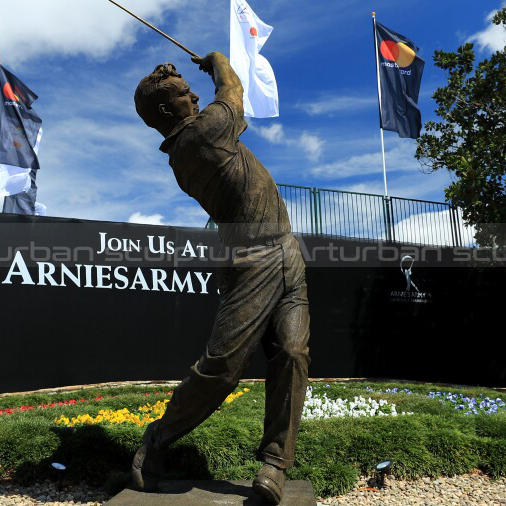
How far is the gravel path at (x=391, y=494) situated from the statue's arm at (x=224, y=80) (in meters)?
2.54

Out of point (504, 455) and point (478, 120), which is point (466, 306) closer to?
point (478, 120)

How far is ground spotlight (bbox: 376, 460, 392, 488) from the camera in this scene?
371 centimetres

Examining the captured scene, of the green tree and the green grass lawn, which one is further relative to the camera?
the green tree

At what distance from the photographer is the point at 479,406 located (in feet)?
23.0

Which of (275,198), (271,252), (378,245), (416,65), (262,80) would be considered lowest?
(271,252)

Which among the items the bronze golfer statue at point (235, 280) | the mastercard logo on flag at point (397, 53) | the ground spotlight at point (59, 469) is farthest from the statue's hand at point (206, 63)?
the mastercard logo on flag at point (397, 53)

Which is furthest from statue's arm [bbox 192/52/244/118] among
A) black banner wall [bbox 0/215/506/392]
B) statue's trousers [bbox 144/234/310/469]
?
black banner wall [bbox 0/215/506/392]

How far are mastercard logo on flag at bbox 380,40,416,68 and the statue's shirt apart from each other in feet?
48.8

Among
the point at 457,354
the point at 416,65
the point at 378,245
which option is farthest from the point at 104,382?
the point at 416,65

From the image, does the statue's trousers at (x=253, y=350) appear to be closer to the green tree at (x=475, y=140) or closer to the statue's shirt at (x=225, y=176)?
the statue's shirt at (x=225, y=176)

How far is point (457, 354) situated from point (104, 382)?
315 inches

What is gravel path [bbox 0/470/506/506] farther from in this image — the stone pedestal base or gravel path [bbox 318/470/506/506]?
the stone pedestal base

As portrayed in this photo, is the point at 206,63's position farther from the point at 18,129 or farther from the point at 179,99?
the point at 18,129

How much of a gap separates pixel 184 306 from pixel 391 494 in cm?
713
